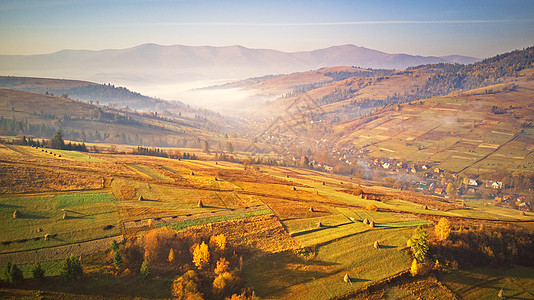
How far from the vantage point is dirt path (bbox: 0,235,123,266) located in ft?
103

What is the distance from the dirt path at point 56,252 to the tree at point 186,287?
11.8 m

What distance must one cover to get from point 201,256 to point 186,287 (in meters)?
4.88

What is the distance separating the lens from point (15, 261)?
3117cm

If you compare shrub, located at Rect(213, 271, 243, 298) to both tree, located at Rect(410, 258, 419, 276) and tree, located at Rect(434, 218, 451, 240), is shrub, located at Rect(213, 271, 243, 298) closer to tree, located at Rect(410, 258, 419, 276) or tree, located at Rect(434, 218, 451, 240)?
tree, located at Rect(410, 258, 419, 276)

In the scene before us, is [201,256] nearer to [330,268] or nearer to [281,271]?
[281,271]

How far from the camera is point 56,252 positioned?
109 feet

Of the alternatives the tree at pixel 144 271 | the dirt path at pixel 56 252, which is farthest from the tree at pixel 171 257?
the dirt path at pixel 56 252

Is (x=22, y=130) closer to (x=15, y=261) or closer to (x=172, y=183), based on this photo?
(x=172, y=183)

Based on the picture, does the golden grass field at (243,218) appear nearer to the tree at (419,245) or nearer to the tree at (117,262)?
the tree at (419,245)

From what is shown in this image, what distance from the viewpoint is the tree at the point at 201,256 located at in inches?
1339

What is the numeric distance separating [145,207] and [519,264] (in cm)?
6059

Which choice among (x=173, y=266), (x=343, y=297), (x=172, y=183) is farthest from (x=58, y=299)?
(x=172, y=183)

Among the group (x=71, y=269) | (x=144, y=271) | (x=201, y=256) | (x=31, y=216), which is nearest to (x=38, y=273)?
(x=71, y=269)

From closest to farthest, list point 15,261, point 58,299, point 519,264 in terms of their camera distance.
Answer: point 58,299 → point 15,261 → point 519,264
